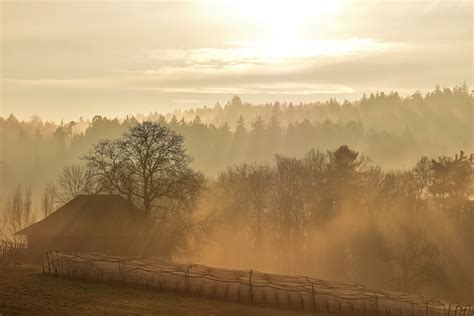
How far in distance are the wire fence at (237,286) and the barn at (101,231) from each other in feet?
44.4

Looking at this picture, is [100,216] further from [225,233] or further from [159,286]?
[225,233]

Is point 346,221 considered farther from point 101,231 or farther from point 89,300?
point 89,300

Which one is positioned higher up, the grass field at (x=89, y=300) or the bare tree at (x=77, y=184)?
the bare tree at (x=77, y=184)

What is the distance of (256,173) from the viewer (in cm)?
9906

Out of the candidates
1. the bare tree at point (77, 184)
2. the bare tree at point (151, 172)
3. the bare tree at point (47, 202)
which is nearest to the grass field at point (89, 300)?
the bare tree at point (151, 172)

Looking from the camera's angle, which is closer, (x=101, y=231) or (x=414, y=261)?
(x=101, y=231)

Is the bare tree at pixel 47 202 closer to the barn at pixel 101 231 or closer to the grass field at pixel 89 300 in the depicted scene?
the barn at pixel 101 231

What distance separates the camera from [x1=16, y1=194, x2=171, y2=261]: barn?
58500 millimetres

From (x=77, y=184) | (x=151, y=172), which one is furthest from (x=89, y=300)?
(x=77, y=184)

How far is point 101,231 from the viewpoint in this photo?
59.1 metres

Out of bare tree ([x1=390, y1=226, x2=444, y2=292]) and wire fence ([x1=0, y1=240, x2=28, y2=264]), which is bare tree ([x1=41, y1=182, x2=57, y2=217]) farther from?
bare tree ([x1=390, y1=226, x2=444, y2=292])

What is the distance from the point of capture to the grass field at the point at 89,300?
114 ft

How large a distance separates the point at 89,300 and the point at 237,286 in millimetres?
9328

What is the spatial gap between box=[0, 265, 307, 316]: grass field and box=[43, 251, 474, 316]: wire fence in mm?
854
